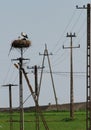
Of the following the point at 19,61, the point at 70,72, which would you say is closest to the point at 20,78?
the point at 19,61

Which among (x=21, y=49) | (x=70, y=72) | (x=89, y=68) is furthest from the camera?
(x=70, y=72)

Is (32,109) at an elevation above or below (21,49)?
below

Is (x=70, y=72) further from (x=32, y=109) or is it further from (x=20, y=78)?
(x=20, y=78)

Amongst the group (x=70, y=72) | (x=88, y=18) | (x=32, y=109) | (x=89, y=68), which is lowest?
(x=32, y=109)

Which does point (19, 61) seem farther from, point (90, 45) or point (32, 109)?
point (32, 109)

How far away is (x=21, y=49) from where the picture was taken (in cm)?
2964

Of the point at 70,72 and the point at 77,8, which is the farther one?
the point at 70,72

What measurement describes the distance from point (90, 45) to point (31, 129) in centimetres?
1818

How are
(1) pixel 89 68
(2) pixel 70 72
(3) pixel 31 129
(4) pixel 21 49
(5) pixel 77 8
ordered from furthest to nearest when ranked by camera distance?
1. (2) pixel 70 72
2. (3) pixel 31 129
3. (5) pixel 77 8
4. (4) pixel 21 49
5. (1) pixel 89 68

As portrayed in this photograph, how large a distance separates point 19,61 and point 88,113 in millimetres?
3717

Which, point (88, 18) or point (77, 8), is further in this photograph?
point (77, 8)

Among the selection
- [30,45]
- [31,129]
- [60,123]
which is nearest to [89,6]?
[30,45]

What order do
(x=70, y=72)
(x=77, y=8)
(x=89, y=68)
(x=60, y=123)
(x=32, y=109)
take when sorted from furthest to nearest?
(x=32, y=109) < (x=70, y=72) < (x=60, y=123) < (x=77, y=8) < (x=89, y=68)

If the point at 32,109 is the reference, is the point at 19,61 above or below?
above
